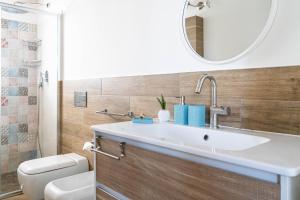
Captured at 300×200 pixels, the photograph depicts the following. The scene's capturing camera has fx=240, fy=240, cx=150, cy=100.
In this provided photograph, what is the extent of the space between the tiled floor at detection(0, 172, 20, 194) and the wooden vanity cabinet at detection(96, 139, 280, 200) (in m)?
1.65

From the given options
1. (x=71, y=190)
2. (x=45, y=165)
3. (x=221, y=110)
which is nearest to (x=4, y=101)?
(x=45, y=165)

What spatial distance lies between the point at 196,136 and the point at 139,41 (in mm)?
838

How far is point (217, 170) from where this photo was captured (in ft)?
2.37

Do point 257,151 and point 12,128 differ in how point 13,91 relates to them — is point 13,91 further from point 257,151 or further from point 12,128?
point 257,151

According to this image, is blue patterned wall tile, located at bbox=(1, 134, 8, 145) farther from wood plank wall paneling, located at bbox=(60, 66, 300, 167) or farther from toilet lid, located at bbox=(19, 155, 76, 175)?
wood plank wall paneling, located at bbox=(60, 66, 300, 167)

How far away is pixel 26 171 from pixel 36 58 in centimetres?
129

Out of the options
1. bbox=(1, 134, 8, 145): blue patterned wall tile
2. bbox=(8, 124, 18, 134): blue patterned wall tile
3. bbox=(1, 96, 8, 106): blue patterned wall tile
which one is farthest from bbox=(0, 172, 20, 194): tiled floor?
bbox=(1, 96, 8, 106): blue patterned wall tile

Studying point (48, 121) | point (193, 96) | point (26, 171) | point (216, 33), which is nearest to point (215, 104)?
point (193, 96)

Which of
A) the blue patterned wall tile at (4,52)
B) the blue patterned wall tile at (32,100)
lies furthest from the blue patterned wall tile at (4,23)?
the blue patterned wall tile at (32,100)

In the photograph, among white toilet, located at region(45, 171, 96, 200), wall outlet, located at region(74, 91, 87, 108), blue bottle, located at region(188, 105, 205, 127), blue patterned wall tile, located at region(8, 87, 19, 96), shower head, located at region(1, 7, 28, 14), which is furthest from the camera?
blue patterned wall tile, located at region(8, 87, 19, 96)

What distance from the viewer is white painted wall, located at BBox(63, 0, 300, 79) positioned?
1.03 m

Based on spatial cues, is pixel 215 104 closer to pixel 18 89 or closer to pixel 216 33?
pixel 216 33

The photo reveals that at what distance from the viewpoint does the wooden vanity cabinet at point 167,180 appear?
26.1 inches

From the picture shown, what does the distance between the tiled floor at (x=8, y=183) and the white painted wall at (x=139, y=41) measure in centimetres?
116
